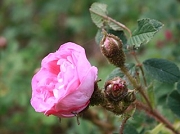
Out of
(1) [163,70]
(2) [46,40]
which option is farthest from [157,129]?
(2) [46,40]

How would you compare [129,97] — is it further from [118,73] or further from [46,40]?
[46,40]

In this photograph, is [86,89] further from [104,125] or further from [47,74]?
[104,125]

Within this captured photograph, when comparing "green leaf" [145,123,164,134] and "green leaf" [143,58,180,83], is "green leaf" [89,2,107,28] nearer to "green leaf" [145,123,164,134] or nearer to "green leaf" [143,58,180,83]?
"green leaf" [143,58,180,83]

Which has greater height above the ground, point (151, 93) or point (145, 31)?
point (145, 31)

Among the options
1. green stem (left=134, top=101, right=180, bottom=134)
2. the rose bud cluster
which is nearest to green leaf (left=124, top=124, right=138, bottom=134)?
green stem (left=134, top=101, right=180, bottom=134)

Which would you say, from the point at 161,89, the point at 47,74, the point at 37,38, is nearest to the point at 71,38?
the point at 37,38

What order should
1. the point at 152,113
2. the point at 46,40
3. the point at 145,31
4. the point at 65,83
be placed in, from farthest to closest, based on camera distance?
the point at 46,40 < the point at 152,113 < the point at 145,31 < the point at 65,83
